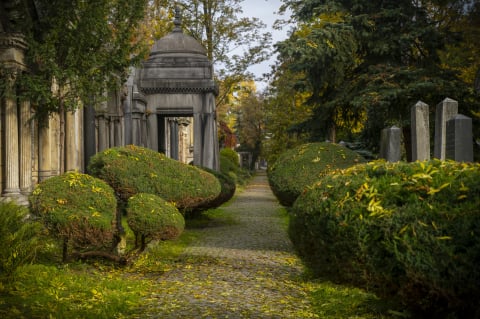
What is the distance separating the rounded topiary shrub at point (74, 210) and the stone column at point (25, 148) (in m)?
3.43

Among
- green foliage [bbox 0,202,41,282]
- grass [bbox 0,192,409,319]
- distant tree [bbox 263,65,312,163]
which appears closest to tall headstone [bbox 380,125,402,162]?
grass [bbox 0,192,409,319]

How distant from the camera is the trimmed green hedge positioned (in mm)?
3959

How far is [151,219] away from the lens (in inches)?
306

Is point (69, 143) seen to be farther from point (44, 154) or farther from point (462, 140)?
point (462, 140)

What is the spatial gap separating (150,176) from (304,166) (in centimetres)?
337

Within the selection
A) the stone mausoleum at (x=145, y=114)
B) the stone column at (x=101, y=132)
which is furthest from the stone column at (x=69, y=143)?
the stone column at (x=101, y=132)

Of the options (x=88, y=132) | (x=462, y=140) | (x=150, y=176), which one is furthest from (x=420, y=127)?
Answer: (x=88, y=132)

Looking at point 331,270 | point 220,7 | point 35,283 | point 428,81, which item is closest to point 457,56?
point 428,81

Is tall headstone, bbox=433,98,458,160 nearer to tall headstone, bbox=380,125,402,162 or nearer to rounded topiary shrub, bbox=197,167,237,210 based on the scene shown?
→ tall headstone, bbox=380,125,402,162

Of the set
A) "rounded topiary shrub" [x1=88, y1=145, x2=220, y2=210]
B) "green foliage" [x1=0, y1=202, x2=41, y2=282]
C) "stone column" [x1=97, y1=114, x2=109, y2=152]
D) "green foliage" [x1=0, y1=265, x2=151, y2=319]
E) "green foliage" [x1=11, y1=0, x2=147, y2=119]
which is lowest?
"green foliage" [x1=0, y1=265, x2=151, y2=319]

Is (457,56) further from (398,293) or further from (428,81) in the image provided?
(398,293)

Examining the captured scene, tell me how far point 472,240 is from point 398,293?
0.92 metres

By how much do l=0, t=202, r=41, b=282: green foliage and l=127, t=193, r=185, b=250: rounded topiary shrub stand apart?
1.42 m

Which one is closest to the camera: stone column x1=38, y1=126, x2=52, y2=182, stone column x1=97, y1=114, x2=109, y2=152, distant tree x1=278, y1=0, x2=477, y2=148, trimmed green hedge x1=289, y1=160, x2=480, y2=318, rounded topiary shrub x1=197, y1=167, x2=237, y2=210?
trimmed green hedge x1=289, y1=160, x2=480, y2=318
